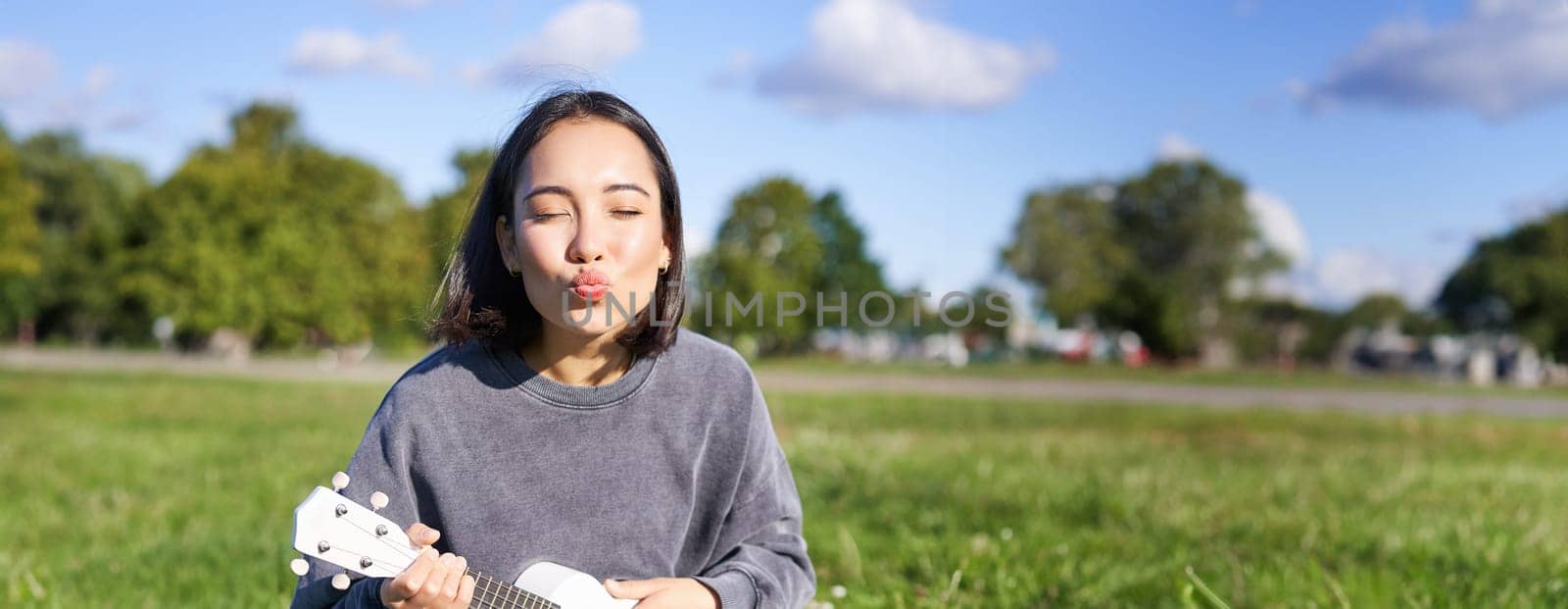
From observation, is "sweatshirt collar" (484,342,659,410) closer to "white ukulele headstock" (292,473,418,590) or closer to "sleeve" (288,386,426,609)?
"sleeve" (288,386,426,609)

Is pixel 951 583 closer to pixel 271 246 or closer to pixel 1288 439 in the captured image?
pixel 1288 439

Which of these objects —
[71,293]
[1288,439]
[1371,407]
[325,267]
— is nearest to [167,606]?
[1288,439]

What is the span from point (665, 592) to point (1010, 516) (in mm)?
3347

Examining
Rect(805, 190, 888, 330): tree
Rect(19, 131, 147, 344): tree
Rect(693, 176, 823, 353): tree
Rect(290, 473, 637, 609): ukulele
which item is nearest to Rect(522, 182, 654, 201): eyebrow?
Rect(290, 473, 637, 609): ukulele

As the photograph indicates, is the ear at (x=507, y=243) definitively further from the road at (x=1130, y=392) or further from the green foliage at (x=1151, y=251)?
the green foliage at (x=1151, y=251)

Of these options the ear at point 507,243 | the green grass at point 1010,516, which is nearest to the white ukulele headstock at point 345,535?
the ear at point 507,243

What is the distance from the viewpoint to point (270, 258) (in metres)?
28.8

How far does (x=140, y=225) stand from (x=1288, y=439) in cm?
3110

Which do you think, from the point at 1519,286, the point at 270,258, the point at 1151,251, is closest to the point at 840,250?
the point at 1151,251

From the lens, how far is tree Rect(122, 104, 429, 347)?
94.0ft

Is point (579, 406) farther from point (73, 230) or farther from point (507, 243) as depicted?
point (73, 230)

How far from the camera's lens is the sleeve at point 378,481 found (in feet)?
6.80

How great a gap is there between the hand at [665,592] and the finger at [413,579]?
360 millimetres

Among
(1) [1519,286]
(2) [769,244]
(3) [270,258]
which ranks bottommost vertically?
(3) [270,258]
